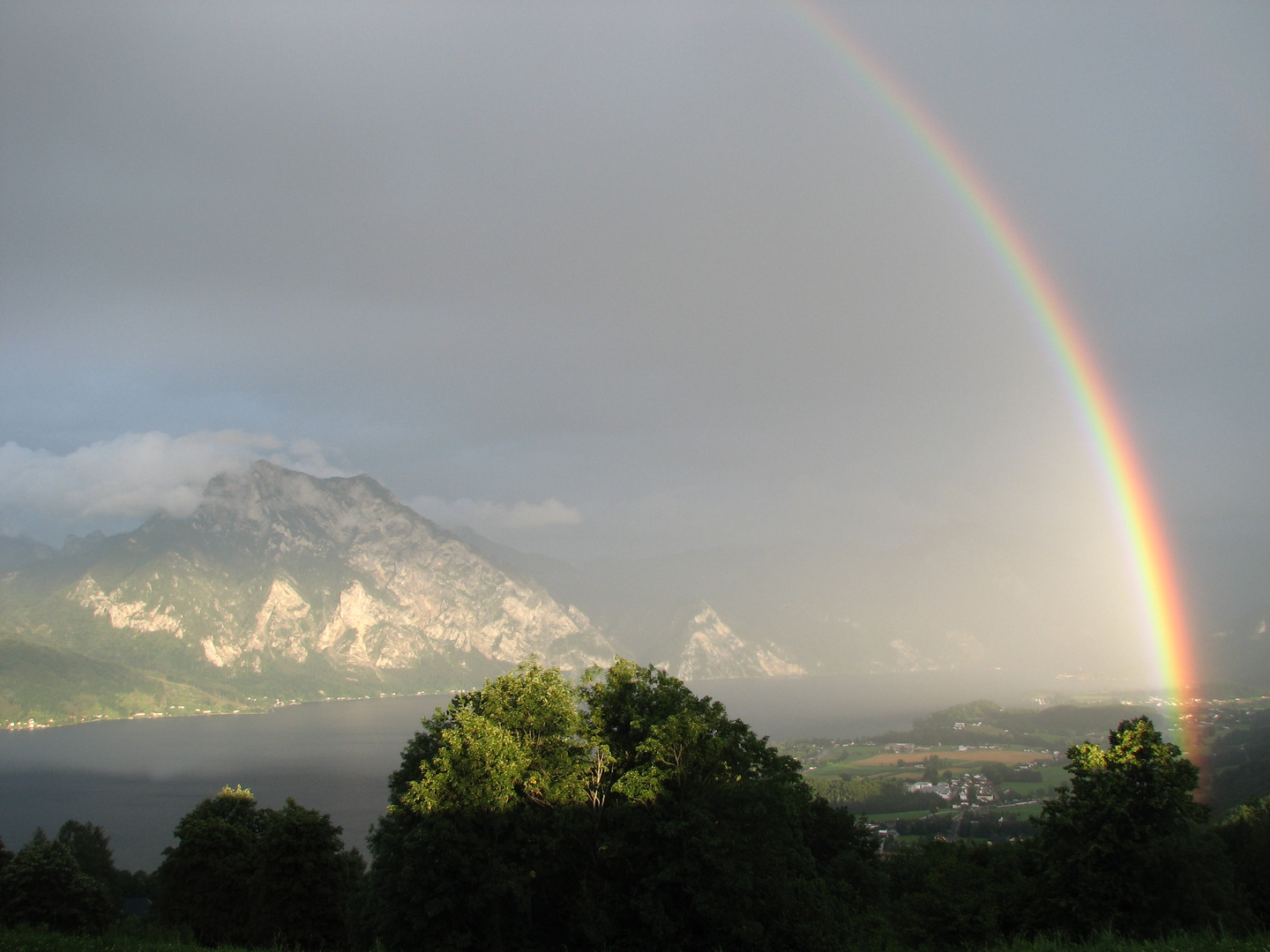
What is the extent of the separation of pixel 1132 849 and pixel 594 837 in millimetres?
21801

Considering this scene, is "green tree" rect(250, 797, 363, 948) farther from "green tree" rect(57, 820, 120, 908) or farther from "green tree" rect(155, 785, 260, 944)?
"green tree" rect(57, 820, 120, 908)

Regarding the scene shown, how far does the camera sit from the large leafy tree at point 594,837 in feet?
86.5

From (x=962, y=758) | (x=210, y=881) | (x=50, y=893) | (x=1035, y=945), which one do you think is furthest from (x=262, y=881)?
(x=962, y=758)

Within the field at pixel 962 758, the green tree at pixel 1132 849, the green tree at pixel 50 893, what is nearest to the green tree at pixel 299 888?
the green tree at pixel 50 893

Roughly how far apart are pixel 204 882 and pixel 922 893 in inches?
1679

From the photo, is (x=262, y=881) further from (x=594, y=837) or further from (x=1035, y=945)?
(x=1035, y=945)

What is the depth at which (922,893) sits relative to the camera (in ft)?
126

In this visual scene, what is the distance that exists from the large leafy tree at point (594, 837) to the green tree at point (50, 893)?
27941 mm

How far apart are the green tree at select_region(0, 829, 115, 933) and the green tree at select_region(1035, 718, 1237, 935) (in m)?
51.1

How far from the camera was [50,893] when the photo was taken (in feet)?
147

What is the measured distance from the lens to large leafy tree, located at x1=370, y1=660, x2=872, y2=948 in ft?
86.5

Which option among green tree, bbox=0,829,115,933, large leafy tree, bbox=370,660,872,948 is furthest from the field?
large leafy tree, bbox=370,660,872,948

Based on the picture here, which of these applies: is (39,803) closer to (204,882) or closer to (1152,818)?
(204,882)

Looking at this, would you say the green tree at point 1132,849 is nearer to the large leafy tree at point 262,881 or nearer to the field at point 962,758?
the large leafy tree at point 262,881
